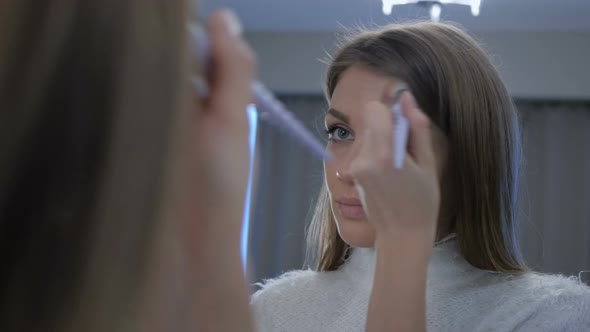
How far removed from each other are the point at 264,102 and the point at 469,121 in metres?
0.49

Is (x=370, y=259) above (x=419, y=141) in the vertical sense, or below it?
below

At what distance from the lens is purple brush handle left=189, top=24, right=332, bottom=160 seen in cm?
30

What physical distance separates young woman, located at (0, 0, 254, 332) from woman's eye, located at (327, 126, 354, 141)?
610mm

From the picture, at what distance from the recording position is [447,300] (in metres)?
0.83

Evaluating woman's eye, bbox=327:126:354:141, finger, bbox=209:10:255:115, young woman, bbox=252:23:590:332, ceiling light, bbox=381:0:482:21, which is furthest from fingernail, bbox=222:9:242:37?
ceiling light, bbox=381:0:482:21

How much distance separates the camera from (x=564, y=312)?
29.8 inches

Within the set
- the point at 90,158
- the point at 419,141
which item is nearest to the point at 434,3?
the point at 419,141

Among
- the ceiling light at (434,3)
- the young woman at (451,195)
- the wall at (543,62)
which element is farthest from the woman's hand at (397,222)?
the wall at (543,62)

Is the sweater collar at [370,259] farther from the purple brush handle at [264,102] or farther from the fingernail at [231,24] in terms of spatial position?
the fingernail at [231,24]

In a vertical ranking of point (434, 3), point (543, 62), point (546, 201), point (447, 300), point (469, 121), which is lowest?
point (546, 201)

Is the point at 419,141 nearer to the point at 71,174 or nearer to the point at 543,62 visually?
the point at 71,174

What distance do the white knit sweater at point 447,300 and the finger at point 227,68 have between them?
1.81 ft

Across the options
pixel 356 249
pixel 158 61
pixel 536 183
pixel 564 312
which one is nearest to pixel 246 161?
pixel 158 61

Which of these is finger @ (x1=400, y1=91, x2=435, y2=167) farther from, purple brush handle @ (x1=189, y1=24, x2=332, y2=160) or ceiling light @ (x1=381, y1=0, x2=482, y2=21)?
ceiling light @ (x1=381, y1=0, x2=482, y2=21)
